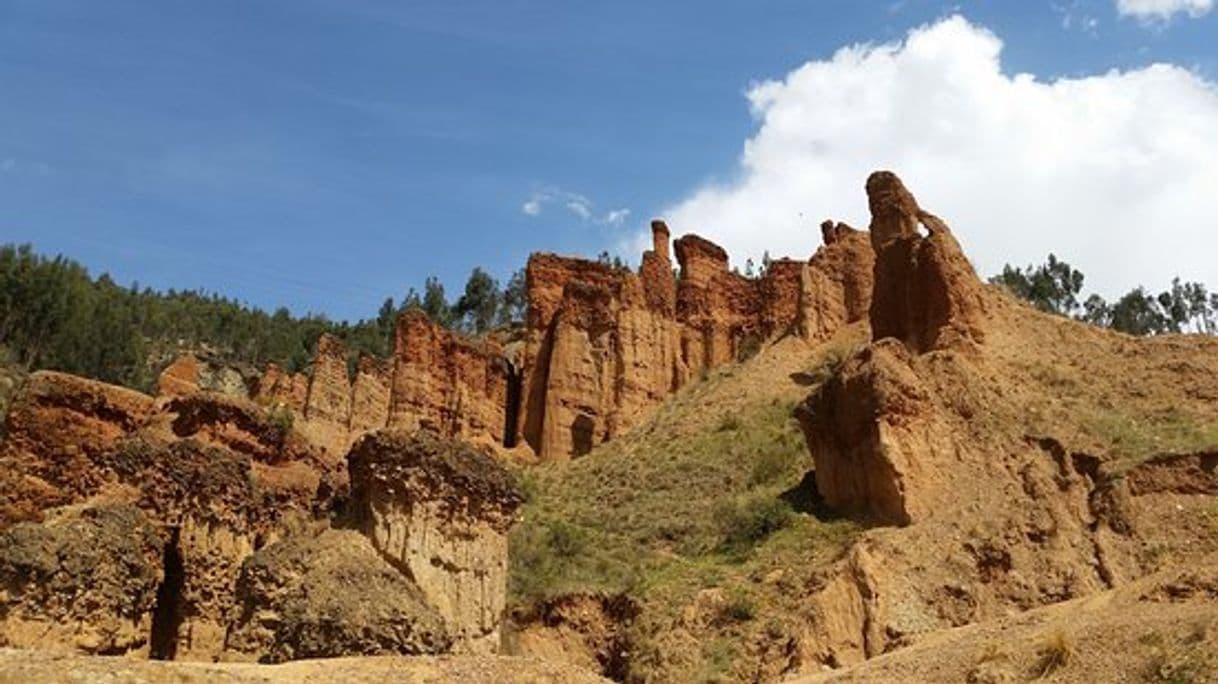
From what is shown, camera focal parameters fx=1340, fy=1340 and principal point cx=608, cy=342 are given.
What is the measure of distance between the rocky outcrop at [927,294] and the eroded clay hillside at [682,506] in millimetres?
110

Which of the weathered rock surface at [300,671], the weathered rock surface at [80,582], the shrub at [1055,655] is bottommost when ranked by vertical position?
the weathered rock surface at [300,671]

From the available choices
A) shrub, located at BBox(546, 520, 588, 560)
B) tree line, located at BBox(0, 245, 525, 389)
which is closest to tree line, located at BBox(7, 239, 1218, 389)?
tree line, located at BBox(0, 245, 525, 389)

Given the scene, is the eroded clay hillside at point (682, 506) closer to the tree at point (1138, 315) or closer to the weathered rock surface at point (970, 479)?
the weathered rock surface at point (970, 479)

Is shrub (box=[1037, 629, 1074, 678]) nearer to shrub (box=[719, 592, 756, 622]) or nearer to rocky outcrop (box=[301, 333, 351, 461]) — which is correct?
shrub (box=[719, 592, 756, 622])

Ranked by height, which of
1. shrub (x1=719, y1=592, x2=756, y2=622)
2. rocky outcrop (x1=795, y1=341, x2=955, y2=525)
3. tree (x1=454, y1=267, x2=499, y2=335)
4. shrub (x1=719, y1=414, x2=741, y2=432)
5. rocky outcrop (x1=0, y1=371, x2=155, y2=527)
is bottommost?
shrub (x1=719, y1=592, x2=756, y2=622)

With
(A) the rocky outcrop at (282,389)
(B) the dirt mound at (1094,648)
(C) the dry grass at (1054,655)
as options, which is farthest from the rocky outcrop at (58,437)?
(A) the rocky outcrop at (282,389)

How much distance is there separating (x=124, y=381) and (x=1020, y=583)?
187ft

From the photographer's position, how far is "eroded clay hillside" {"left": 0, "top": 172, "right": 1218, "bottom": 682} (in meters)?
18.9

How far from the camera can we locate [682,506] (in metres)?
41.4

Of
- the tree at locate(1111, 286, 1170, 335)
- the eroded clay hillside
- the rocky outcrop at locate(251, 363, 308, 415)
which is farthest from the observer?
the tree at locate(1111, 286, 1170, 335)

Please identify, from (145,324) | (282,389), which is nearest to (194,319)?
(145,324)

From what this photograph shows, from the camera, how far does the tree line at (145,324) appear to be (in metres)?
72.9

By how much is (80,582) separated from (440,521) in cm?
534

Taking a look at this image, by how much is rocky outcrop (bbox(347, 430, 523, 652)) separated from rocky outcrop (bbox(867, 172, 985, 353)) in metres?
19.8
